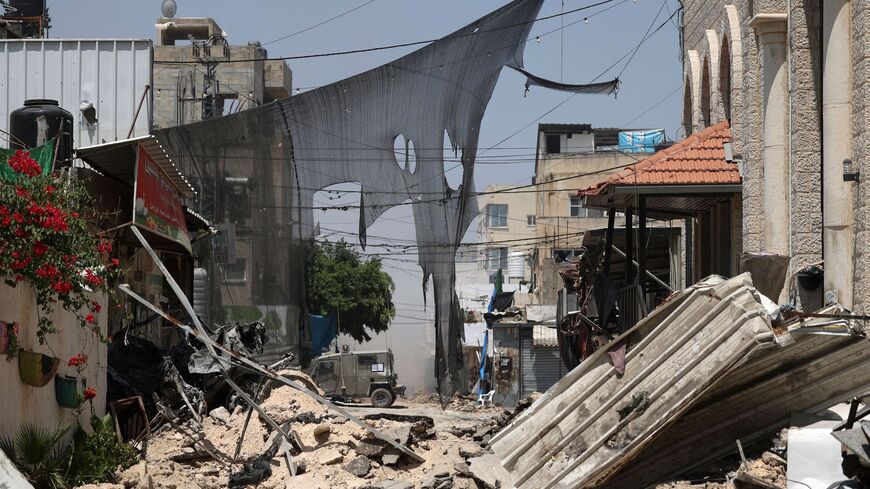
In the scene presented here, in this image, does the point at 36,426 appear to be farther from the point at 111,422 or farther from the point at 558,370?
the point at 558,370

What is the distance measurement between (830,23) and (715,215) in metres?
7.16

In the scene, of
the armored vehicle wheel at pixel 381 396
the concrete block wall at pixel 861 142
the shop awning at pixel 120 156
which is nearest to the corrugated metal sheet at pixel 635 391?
the concrete block wall at pixel 861 142

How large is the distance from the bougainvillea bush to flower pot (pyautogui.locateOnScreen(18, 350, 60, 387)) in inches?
8.6

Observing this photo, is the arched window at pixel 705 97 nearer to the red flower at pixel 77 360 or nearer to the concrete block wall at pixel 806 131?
the concrete block wall at pixel 806 131

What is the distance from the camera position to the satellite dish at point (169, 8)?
3931 centimetres

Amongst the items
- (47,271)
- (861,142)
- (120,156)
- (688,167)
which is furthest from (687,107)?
(47,271)

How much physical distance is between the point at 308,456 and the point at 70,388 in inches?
123

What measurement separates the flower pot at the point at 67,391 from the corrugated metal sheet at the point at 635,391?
460cm

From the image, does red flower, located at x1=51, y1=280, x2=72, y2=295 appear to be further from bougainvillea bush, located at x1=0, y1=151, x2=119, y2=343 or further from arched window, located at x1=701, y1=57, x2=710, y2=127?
arched window, located at x1=701, y1=57, x2=710, y2=127

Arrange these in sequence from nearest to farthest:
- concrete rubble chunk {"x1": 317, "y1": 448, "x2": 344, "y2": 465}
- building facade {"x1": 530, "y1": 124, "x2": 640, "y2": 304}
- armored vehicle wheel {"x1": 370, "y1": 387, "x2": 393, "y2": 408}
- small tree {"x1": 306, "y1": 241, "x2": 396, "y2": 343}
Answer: concrete rubble chunk {"x1": 317, "y1": 448, "x2": 344, "y2": 465} → armored vehicle wheel {"x1": 370, "y1": 387, "x2": 393, "y2": 408} → building facade {"x1": 530, "y1": 124, "x2": 640, "y2": 304} → small tree {"x1": 306, "y1": 241, "x2": 396, "y2": 343}

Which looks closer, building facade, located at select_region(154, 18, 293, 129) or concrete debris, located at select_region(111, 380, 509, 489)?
concrete debris, located at select_region(111, 380, 509, 489)

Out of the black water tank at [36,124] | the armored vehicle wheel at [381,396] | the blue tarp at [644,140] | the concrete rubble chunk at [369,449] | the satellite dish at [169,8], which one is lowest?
the armored vehicle wheel at [381,396]

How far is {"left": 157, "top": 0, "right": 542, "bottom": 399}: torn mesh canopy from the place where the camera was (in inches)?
696

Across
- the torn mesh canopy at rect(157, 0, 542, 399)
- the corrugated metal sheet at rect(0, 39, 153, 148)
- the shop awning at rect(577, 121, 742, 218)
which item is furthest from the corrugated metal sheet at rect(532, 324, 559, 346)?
the shop awning at rect(577, 121, 742, 218)
